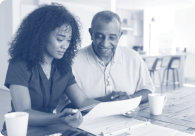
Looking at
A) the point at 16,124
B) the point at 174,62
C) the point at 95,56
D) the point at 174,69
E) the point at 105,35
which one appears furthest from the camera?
the point at 174,62

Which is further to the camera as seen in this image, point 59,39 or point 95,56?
point 95,56

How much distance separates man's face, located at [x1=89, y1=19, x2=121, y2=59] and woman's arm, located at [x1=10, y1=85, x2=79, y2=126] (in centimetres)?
59

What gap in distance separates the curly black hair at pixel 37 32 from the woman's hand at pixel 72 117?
0.35 meters

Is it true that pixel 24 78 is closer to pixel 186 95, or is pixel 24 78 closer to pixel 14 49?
pixel 14 49

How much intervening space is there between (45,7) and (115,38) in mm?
465

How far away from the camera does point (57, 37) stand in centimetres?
113

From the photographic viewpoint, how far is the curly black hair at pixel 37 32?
1152 millimetres

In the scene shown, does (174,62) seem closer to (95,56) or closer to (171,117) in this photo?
(95,56)

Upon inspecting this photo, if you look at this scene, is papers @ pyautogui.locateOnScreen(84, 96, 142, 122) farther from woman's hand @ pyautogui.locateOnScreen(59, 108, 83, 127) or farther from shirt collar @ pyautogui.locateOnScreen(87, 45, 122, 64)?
shirt collar @ pyautogui.locateOnScreen(87, 45, 122, 64)

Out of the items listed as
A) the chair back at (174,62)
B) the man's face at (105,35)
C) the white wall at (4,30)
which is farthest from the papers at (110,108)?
the chair back at (174,62)

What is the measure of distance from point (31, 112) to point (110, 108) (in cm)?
33

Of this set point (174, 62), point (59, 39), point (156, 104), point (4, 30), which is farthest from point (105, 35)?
point (174, 62)

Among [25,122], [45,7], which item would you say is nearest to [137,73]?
[45,7]

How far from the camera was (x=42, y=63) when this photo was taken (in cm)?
120
